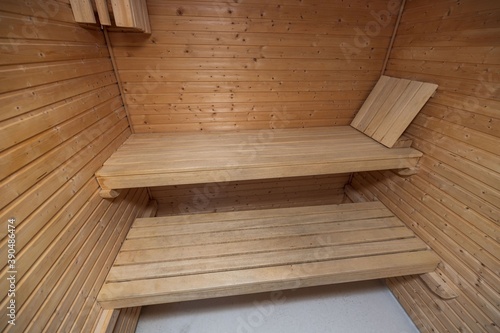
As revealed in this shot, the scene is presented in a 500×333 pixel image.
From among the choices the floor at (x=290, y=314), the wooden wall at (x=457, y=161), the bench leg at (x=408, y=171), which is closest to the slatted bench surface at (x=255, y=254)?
the wooden wall at (x=457, y=161)

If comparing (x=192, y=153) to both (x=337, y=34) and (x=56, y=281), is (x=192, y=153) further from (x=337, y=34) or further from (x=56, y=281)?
(x=337, y=34)

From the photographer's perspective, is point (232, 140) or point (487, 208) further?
point (232, 140)

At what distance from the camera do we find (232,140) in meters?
2.08

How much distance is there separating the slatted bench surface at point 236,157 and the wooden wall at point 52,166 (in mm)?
255

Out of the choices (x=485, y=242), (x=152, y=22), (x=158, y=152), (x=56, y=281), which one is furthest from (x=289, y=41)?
(x=56, y=281)

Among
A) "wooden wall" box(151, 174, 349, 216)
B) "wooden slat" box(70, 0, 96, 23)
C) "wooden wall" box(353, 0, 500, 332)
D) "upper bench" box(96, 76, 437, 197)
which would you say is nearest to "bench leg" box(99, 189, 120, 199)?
"upper bench" box(96, 76, 437, 197)

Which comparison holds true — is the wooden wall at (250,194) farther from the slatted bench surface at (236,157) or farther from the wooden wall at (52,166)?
the wooden wall at (52,166)

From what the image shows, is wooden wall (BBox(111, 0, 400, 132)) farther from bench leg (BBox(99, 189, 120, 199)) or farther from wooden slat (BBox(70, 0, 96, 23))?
bench leg (BBox(99, 189, 120, 199))

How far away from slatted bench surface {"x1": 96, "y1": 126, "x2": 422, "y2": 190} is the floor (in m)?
1.25

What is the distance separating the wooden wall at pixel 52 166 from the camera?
88 cm

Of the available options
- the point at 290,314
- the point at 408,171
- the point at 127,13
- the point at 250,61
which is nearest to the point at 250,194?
the point at 290,314

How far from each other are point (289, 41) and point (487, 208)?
198cm

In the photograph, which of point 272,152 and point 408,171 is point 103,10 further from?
point 408,171

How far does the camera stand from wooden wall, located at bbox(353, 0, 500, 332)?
1.35 m
